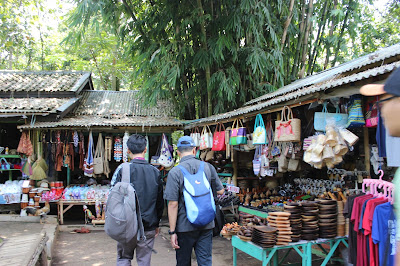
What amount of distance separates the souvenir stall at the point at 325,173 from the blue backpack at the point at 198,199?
127 centimetres

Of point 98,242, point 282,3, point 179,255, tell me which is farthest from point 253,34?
point 179,255

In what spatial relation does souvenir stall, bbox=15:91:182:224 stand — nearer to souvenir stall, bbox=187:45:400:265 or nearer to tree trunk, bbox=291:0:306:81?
souvenir stall, bbox=187:45:400:265

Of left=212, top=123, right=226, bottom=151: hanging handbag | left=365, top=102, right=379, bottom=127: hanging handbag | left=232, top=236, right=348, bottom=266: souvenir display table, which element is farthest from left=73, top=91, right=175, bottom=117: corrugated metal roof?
left=365, top=102, right=379, bottom=127: hanging handbag

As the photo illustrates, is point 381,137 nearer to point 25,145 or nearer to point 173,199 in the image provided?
point 173,199

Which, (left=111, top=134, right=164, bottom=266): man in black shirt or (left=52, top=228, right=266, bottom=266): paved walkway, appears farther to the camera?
(left=52, top=228, right=266, bottom=266): paved walkway

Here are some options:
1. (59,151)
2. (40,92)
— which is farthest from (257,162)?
(40,92)

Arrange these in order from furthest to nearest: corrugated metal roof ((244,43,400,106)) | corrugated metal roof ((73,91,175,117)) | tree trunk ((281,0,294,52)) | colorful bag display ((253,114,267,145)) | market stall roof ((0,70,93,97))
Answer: corrugated metal roof ((73,91,175,117))
market stall roof ((0,70,93,97))
tree trunk ((281,0,294,52))
colorful bag display ((253,114,267,145))
corrugated metal roof ((244,43,400,106))

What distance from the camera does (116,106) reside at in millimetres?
11766

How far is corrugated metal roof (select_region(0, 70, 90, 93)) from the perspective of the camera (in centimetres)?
1104

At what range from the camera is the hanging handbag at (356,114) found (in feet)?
13.6

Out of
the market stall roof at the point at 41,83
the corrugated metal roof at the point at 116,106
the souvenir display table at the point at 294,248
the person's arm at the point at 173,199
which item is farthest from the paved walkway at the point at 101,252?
the market stall roof at the point at 41,83

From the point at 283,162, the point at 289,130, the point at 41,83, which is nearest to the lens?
the point at 289,130

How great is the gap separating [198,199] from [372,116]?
2.38 meters

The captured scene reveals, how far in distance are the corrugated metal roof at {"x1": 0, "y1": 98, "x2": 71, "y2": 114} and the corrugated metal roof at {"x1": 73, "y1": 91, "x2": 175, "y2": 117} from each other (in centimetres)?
91
